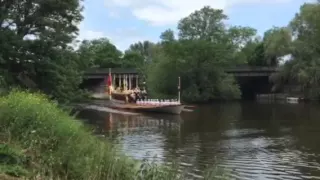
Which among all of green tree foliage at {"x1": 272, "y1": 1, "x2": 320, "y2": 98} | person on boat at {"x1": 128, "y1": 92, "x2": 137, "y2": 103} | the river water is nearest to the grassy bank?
the river water

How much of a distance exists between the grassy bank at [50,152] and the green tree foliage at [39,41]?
1975 cm

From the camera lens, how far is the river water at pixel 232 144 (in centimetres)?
2150

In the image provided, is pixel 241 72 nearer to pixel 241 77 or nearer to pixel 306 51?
pixel 241 77

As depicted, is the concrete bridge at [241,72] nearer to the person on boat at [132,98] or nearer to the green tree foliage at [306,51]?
the green tree foliage at [306,51]

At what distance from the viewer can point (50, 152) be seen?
11.9 meters

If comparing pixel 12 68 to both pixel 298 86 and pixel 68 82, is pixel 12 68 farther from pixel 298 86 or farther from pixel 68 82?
pixel 298 86

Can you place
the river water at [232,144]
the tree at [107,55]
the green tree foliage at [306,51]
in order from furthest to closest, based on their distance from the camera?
the tree at [107,55]
the green tree foliage at [306,51]
the river water at [232,144]

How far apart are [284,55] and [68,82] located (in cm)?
5587

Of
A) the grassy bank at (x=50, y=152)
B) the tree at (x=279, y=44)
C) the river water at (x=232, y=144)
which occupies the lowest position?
the river water at (x=232, y=144)

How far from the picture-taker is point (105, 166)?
11.0 metres

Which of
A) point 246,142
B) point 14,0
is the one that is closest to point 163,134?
point 246,142

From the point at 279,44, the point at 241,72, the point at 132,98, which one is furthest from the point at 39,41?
the point at 241,72

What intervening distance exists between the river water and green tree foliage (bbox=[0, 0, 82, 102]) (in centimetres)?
576

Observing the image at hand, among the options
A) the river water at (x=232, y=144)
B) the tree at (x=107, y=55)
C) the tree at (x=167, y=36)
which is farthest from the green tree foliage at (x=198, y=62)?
the river water at (x=232, y=144)
